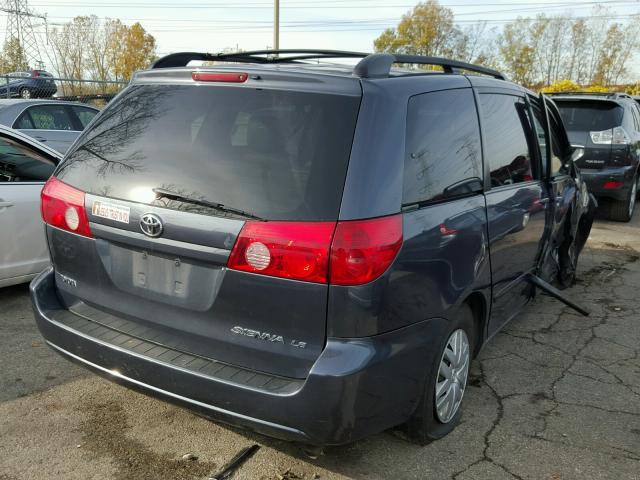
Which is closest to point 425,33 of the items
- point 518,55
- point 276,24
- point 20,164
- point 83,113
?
point 518,55

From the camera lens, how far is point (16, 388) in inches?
134

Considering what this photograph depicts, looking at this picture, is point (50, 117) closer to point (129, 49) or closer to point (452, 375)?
point (452, 375)

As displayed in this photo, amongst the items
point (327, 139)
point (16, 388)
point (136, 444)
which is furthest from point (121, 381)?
point (327, 139)

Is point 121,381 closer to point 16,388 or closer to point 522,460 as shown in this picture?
point 16,388

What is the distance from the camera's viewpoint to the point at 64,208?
2.84 m

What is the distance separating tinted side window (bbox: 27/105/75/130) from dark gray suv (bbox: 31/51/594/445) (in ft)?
24.5

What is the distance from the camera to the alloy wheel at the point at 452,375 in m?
2.95

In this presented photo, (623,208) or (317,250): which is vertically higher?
(317,250)

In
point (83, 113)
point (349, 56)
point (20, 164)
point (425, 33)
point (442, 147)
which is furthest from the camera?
point (425, 33)

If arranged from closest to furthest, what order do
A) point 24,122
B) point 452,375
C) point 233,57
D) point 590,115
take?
point 452,375 → point 233,57 → point 590,115 → point 24,122

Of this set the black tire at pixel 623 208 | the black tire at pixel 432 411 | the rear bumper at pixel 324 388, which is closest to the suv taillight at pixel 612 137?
the black tire at pixel 623 208

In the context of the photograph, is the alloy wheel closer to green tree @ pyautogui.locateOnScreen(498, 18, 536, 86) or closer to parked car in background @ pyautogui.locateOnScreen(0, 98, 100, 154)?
parked car in background @ pyautogui.locateOnScreen(0, 98, 100, 154)

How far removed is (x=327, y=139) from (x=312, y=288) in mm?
578

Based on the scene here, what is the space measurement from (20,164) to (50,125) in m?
5.55
